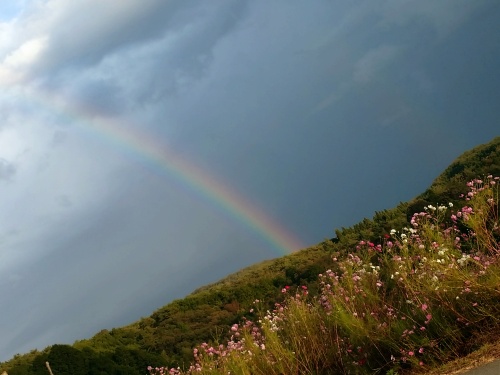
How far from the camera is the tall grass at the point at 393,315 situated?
6281mm

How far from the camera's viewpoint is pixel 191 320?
39188 mm

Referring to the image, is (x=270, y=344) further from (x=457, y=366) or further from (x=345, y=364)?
(x=457, y=366)

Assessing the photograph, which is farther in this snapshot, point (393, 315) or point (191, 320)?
point (191, 320)

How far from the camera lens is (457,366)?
19.2 feet

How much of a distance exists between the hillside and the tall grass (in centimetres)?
1398

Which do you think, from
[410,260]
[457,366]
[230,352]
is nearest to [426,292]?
[410,260]

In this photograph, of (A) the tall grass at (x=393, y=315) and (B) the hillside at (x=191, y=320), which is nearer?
(A) the tall grass at (x=393, y=315)

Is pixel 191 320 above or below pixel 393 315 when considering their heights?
above

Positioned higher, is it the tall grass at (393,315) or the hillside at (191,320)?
the hillside at (191,320)

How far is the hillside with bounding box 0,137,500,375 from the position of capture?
24.3 m

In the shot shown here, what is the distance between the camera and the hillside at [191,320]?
2430cm

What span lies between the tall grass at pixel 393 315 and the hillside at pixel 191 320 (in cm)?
1398

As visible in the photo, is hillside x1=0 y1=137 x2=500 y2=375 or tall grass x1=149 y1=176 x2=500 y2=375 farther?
hillside x1=0 y1=137 x2=500 y2=375

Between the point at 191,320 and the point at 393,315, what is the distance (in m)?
33.7
